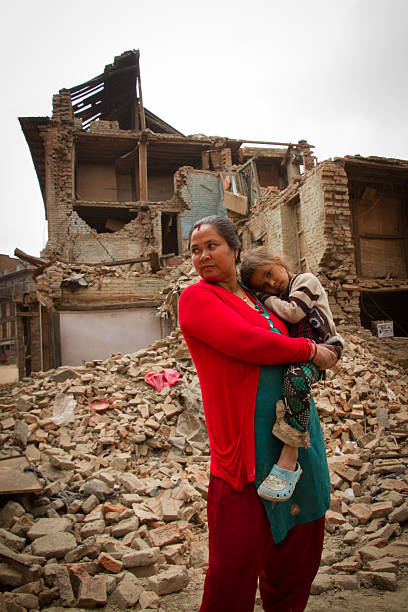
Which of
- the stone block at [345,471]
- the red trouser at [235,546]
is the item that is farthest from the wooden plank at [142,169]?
the red trouser at [235,546]

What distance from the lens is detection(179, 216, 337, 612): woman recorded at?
4.37 feet

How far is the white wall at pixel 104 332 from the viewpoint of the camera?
1049 cm

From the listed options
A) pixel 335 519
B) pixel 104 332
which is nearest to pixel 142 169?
pixel 104 332

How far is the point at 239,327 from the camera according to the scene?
132cm

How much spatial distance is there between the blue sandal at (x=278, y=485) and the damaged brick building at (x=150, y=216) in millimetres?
7323

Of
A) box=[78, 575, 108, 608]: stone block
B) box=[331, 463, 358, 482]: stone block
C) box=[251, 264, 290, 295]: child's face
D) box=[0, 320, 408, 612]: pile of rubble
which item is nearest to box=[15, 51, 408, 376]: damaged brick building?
box=[0, 320, 408, 612]: pile of rubble

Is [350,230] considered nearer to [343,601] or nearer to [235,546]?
[343,601]

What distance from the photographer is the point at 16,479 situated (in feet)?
10.9

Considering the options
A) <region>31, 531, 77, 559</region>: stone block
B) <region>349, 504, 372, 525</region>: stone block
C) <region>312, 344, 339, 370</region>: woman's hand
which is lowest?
<region>349, 504, 372, 525</region>: stone block

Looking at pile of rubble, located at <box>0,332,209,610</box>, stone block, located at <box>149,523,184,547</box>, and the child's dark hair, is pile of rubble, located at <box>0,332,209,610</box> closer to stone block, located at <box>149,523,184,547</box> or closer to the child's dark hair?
stone block, located at <box>149,523,184,547</box>

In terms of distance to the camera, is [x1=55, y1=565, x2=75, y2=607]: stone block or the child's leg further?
[x1=55, y1=565, x2=75, y2=607]: stone block

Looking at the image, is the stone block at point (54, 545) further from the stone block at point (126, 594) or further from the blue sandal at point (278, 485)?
the blue sandal at point (278, 485)

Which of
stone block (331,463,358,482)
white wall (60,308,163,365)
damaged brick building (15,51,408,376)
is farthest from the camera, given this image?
white wall (60,308,163,365)

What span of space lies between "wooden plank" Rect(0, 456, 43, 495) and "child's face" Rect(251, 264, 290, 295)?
2.87m
